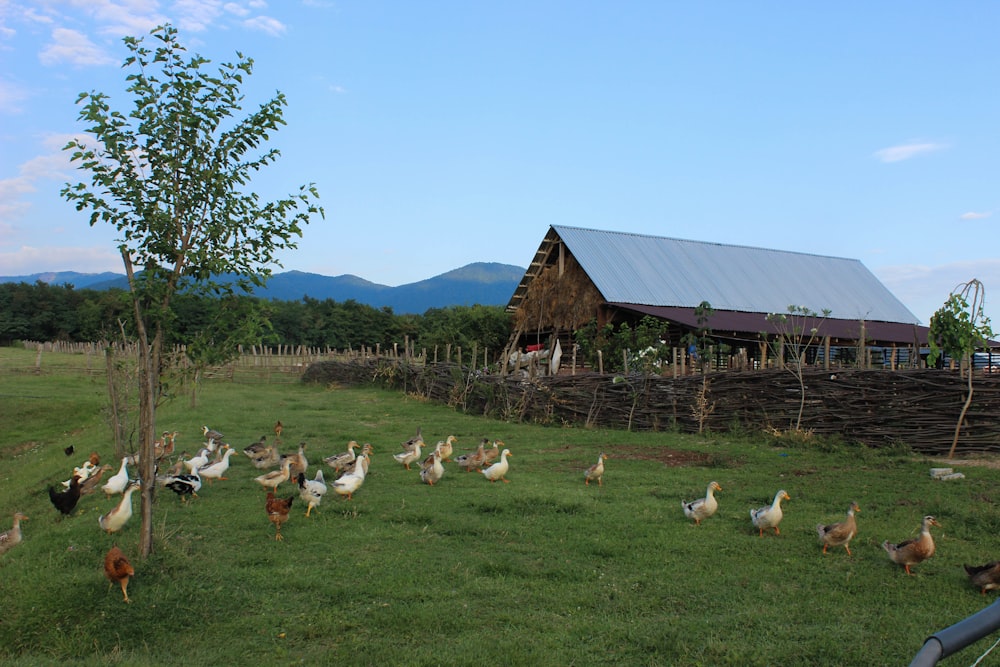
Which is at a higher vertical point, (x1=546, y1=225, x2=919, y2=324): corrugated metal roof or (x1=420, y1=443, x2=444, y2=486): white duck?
(x1=546, y1=225, x2=919, y2=324): corrugated metal roof

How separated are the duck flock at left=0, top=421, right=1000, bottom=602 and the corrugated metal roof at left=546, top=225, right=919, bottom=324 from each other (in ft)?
54.1

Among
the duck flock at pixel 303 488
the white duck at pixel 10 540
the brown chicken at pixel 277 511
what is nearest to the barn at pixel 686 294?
the duck flock at pixel 303 488

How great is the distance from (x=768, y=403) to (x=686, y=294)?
15.9 m

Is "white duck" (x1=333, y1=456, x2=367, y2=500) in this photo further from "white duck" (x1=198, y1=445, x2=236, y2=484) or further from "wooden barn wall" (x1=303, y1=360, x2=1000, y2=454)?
"wooden barn wall" (x1=303, y1=360, x2=1000, y2=454)

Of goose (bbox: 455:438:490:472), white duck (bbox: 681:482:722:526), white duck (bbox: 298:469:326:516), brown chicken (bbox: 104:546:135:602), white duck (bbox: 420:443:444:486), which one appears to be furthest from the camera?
goose (bbox: 455:438:490:472)

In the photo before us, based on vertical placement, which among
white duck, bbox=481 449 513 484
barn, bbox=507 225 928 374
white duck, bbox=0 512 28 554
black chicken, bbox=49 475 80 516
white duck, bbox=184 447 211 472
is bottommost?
white duck, bbox=0 512 28 554

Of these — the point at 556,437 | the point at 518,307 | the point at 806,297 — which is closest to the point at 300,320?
the point at 518,307

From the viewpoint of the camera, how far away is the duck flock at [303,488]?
21.5 ft

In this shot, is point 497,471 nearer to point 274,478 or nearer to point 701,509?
point 274,478

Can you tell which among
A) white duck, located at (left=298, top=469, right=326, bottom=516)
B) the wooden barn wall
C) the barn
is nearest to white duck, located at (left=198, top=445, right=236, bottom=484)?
white duck, located at (left=298, top=469, right=326, bottom=516)

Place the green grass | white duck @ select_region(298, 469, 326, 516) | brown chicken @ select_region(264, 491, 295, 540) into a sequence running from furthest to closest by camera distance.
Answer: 1. white duck @ select_region(298, 469, 326, 516)
2. brown chicken @ select_region(264, 491, 295, 540)
3. the green grass

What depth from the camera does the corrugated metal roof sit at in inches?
1153

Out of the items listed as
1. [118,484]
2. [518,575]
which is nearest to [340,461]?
[118,484]

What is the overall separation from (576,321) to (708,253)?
387 inches
